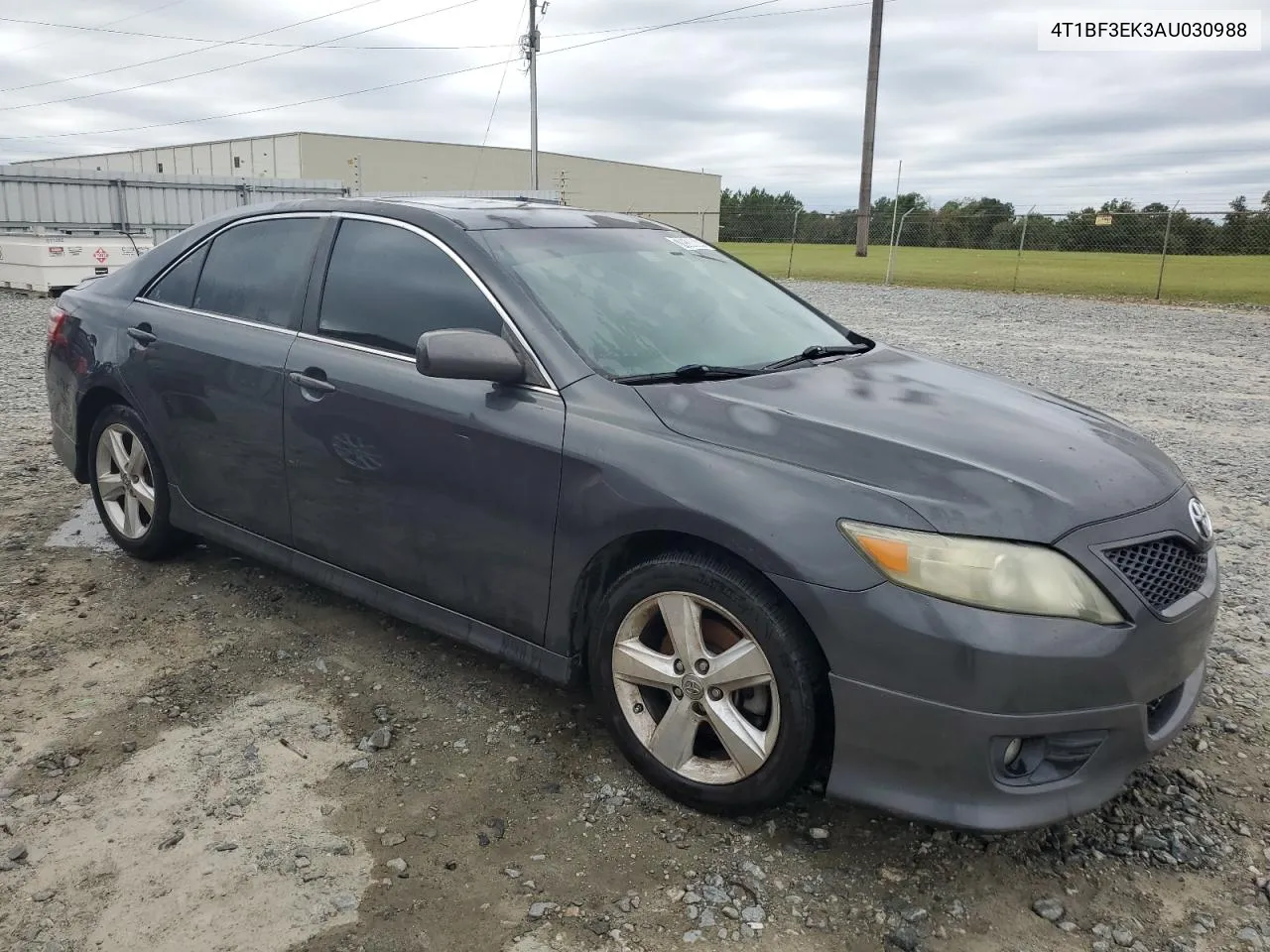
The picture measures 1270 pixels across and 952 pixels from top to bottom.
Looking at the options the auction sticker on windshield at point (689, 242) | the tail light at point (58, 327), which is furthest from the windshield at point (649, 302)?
the tail light at point (58, 327)

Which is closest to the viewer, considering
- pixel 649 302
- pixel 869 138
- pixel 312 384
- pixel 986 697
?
pixel 986 697

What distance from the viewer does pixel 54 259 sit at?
56.7 ft

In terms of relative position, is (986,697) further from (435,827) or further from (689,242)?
(689,242)

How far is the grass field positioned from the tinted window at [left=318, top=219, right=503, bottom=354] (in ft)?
62.5

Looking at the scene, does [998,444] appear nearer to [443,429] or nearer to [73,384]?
[443,429]

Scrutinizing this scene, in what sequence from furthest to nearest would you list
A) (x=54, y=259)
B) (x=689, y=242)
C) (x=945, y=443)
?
(x=54, y=259), (x=689, y=242), (x=945, y=443)

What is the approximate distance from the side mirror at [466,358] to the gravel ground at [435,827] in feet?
3.76

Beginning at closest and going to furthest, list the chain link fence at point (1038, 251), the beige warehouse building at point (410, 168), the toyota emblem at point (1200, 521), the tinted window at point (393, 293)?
1. the toyota emblem at point (1200, 521)
2. the tinted window at point (393, 293)
3. the chain link fence at point (1038, 251)
4. the beige warehouse building at point (410, 168)

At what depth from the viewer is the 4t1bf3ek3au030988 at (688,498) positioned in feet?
7.58

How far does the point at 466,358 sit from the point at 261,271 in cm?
149

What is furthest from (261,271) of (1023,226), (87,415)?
(1023,226)

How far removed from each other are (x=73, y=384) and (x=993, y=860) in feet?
13.9

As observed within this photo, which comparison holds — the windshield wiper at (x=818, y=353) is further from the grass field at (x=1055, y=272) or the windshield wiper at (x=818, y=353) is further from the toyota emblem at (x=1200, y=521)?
the grass field at (x=1055, y=272)

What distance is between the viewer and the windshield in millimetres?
3117
